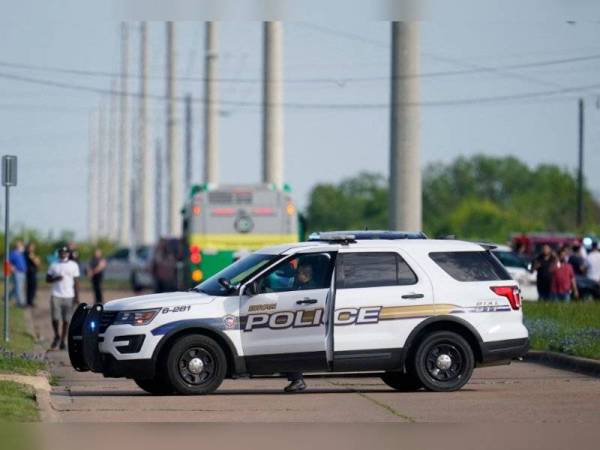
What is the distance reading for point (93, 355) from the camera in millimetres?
18625

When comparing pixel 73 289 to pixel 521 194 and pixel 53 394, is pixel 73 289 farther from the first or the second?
pixel 521 194

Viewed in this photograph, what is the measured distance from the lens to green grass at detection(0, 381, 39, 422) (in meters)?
14.3

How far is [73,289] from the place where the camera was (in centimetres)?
2766

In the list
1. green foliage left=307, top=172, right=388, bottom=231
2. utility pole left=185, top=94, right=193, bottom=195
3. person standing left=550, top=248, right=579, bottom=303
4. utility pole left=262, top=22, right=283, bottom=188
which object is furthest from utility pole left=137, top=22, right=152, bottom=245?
green foliage left=307, top=172, right=388, bottom=231

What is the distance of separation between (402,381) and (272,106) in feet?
110

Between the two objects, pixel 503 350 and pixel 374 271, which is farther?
pixel 503 350

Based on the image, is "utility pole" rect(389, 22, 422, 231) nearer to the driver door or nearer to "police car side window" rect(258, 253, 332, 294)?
"police car side window" rect(258, 253, 332, 294)

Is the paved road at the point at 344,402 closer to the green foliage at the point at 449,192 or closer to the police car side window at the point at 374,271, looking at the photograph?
the police car side window at the point at 374,271

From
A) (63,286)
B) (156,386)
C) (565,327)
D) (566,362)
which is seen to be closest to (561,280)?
(565,327)

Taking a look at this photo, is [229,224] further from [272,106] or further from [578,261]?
[272,106]

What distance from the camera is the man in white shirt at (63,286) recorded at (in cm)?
2755

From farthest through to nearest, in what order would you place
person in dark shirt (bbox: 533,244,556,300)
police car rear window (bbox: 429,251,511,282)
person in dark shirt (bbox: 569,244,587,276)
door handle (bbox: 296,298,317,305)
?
1. person in dark shirt (bbox: 569,244,587,276)
2. person in dark shirt (bbox: 533,244,556,300)
3. police car rear window (bbox: 429,251,511,282)
4. door handle (bbox: 296,298,317,305)

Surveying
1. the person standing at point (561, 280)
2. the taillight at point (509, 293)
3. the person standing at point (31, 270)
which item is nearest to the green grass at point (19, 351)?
the person standing at point (31, 270)

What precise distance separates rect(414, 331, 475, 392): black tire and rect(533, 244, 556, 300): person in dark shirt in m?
15.9
